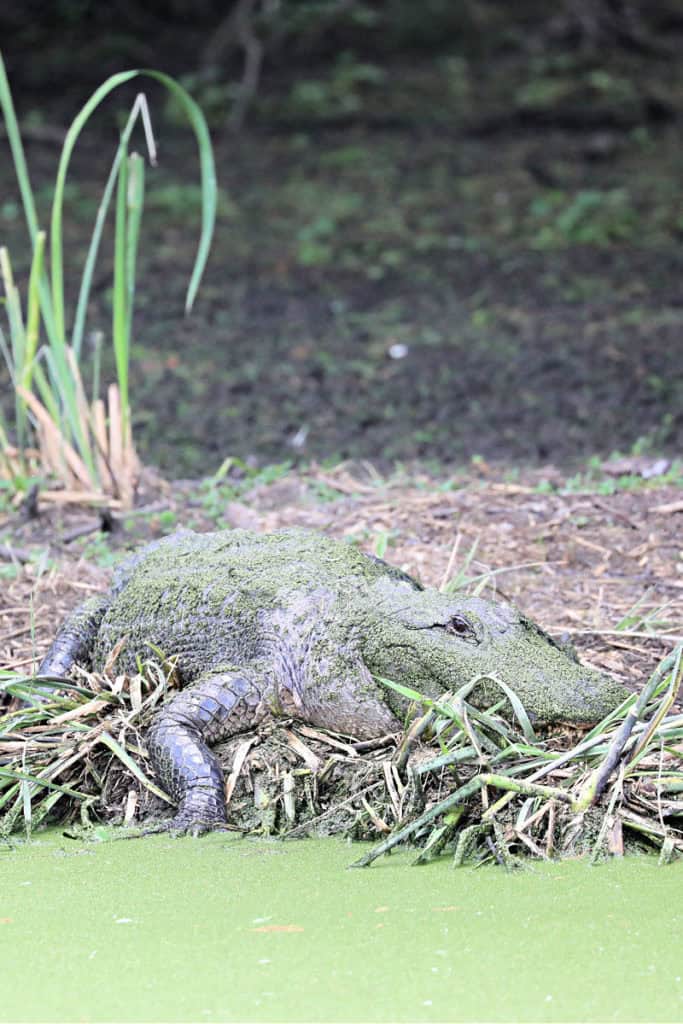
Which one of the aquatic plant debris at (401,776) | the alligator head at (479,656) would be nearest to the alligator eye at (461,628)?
the alligator head at (479,656)

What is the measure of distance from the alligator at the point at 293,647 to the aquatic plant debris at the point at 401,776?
2.3 inches

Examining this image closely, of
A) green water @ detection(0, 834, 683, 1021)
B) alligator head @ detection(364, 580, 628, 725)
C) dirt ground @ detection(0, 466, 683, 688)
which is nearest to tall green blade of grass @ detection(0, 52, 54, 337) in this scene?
dirt ground @ detection(0, 466, 683, 688)

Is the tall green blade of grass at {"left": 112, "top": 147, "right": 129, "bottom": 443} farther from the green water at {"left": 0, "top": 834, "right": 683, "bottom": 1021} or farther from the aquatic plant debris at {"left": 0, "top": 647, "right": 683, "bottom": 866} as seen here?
the green water at {"left": 0, "top": 834, "right": 683, "bottom": 1021}

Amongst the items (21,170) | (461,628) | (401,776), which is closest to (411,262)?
(21,170)

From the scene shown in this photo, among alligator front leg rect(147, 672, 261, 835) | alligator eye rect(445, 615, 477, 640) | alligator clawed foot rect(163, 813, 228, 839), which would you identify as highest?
alligator eye rect(445, 615, 477, 640)

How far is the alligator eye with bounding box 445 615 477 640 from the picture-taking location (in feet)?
9.46

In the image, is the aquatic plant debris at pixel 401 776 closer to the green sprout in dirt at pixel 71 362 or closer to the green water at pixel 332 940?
the green water at pixel 332 940

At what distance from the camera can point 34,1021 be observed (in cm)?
186

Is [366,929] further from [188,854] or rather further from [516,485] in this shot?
[516,485]

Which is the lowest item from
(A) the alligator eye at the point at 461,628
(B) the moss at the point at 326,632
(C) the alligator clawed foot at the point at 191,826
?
(C) the alligator clawed foot at the point at 191,826

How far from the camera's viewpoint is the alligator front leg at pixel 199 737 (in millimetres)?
2818

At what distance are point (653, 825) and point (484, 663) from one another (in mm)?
511

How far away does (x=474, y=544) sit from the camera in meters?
3.88

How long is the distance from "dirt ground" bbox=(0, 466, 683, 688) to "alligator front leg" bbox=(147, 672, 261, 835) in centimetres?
48
